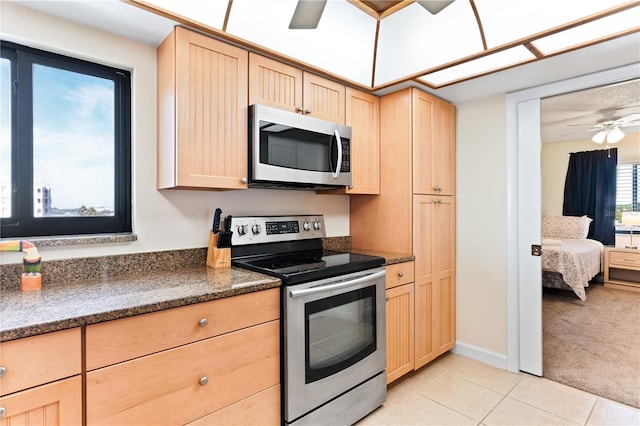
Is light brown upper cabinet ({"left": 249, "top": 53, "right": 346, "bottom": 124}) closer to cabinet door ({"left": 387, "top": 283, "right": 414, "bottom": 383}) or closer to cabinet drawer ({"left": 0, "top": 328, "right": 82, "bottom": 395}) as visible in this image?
cabinet door ({"left": 387, "top": 283, "right": 414, "bottom": 383})

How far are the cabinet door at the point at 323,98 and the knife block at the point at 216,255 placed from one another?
0.97 metres

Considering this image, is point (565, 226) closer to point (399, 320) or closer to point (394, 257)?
point (394, 257)

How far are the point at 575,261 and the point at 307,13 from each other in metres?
2.41

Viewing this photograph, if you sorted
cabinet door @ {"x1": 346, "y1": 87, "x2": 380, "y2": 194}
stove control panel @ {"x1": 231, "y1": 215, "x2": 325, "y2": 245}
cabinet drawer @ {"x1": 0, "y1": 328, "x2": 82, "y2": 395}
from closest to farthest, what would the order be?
cabinet drawer @ {"x1": 0, "y1": 328, "x2": 82, "y2": 395} → stove control panel @ {"x1": 231, "y1": 215, "x2": 325, "y2": 245} → cabinet door @ {"x1": 346, "y1": 87, "x2": 380, "y2": 194}

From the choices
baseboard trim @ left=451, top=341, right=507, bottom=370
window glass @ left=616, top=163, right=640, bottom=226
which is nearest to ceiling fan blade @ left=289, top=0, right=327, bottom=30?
window glass @ left=616, top=163, right=640, bottom=226

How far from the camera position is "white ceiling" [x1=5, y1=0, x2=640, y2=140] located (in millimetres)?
1493

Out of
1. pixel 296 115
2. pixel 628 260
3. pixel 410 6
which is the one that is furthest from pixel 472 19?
pixel 628 260

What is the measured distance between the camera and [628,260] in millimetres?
2176

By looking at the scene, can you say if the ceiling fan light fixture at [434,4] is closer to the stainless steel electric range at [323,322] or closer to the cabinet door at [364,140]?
the cabinet door at [364,140]

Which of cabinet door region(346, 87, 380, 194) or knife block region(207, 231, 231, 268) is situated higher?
cabinet door region(346, 87, 380, 194)

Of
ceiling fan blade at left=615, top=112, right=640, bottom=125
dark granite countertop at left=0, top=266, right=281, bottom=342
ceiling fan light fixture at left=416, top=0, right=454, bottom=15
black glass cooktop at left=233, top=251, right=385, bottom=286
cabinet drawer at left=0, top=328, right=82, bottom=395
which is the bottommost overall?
cabinet drawer at left=0, top=328, right=82, bottom=395

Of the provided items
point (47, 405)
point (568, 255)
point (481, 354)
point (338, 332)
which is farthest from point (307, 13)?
point (481, 354)

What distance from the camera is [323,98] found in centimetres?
221

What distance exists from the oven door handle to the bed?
1.31 meters
